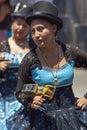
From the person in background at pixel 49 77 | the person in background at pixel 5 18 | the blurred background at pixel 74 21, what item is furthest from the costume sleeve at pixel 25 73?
the blurred background at pixel 74 21

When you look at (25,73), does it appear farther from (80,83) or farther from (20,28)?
(80,83)

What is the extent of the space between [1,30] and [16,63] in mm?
864

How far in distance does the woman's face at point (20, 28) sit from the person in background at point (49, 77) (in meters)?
1.06

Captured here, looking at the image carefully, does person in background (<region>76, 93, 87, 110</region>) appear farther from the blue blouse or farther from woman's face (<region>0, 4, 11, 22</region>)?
woman's face (<region>0, 4, 11, 22</region>)

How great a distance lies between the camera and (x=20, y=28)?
6535mm

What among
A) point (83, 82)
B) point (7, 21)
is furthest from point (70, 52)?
point (83, 82)

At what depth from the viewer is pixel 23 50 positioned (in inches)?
262

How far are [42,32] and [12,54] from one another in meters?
1.35

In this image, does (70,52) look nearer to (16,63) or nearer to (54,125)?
(54,125)

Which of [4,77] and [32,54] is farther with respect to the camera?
[4,77]

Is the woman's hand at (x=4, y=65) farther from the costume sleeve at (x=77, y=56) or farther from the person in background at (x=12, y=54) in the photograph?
the costume sleeve at (x=77, y=56)

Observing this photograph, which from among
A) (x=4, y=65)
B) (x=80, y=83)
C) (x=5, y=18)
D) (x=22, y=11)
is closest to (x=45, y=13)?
(x=4, y=65)

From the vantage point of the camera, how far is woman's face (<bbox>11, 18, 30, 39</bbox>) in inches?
258

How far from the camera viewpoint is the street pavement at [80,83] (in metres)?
10.1
